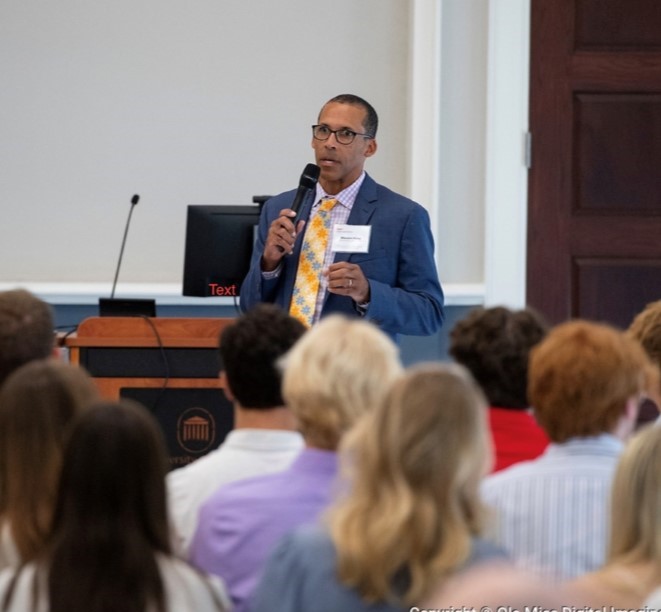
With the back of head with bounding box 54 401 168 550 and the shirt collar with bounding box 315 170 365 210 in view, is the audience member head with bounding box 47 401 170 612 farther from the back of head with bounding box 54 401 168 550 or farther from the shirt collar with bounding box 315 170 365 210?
the shirt collar with bounding box 315 170 365 210

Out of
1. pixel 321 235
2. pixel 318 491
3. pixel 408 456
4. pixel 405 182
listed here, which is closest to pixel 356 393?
pixel 318 491

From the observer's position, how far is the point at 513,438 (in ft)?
8.43

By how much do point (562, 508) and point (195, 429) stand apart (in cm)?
189

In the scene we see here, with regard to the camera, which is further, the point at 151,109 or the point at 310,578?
the point at 151,109

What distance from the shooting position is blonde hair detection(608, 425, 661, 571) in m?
1.73

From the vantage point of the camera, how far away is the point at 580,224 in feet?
18.7

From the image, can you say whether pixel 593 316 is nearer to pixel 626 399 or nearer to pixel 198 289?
pixel 198 289

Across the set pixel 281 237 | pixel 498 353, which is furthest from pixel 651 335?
pixel 281 237

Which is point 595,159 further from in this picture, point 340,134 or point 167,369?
point 167,369

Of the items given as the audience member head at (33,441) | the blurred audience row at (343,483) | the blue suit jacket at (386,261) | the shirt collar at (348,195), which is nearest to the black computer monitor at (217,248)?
the blue suit jacket at (386,261)

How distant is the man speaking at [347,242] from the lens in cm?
396

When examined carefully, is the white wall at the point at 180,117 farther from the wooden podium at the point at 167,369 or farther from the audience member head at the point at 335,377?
the audience member head at the point at 335,377

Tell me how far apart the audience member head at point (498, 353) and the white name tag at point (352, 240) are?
4.26 ft

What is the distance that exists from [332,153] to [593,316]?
6.93 feet
